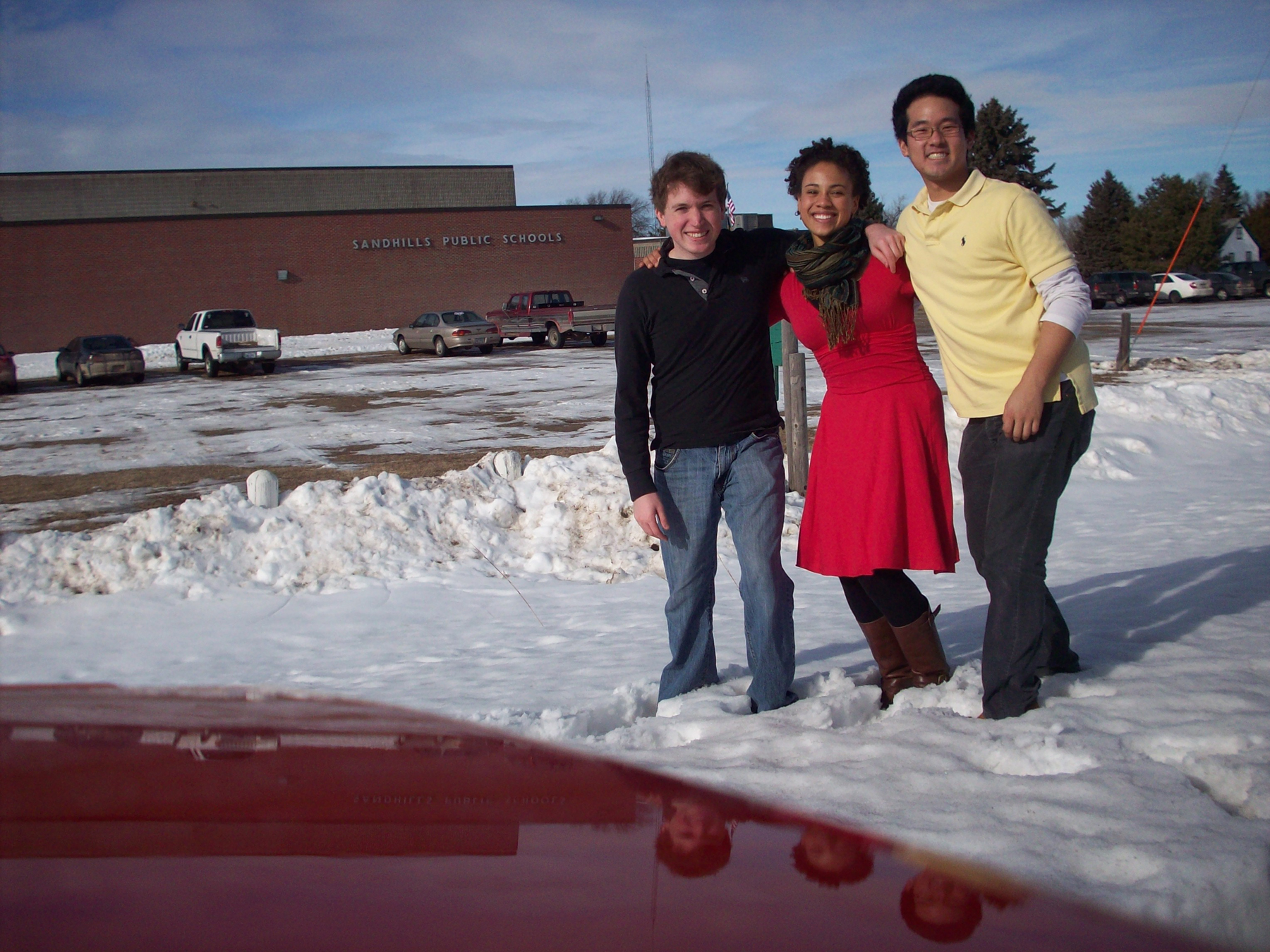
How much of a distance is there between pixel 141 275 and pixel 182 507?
3703 centimetres

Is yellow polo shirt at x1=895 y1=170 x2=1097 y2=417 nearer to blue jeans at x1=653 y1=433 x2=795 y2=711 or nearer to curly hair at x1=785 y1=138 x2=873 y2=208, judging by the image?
curly hair at x1=785 y1=138 x2=873 y2=208

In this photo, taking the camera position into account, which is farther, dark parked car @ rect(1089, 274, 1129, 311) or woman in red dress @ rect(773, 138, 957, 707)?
dark parked car @ rect(1089, 274, 1129, 311)

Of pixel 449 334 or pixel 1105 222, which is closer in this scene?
pixel 449 334

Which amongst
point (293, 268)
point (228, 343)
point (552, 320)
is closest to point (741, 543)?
point (228, 343)

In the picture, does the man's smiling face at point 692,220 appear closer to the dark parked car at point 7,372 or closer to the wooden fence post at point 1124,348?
the wooden fence post at point 1124,348

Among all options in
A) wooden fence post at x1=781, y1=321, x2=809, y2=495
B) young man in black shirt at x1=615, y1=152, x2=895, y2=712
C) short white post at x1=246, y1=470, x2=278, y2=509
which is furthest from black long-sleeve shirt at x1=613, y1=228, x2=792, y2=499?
wooden fence post at x1=781, y1=321, x2=809, y2=495

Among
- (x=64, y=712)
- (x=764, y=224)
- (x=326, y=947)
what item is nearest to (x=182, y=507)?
(x=764, y=224)

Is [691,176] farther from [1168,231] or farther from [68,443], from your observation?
Result: [1168,231]

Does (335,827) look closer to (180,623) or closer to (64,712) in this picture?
(64,712)

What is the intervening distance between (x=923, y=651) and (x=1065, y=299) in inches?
51.4

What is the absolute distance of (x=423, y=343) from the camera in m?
29.4

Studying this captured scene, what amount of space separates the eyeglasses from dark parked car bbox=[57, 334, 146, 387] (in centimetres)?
2396

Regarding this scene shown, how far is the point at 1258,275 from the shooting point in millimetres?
37562

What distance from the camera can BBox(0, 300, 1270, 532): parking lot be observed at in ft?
31.8
